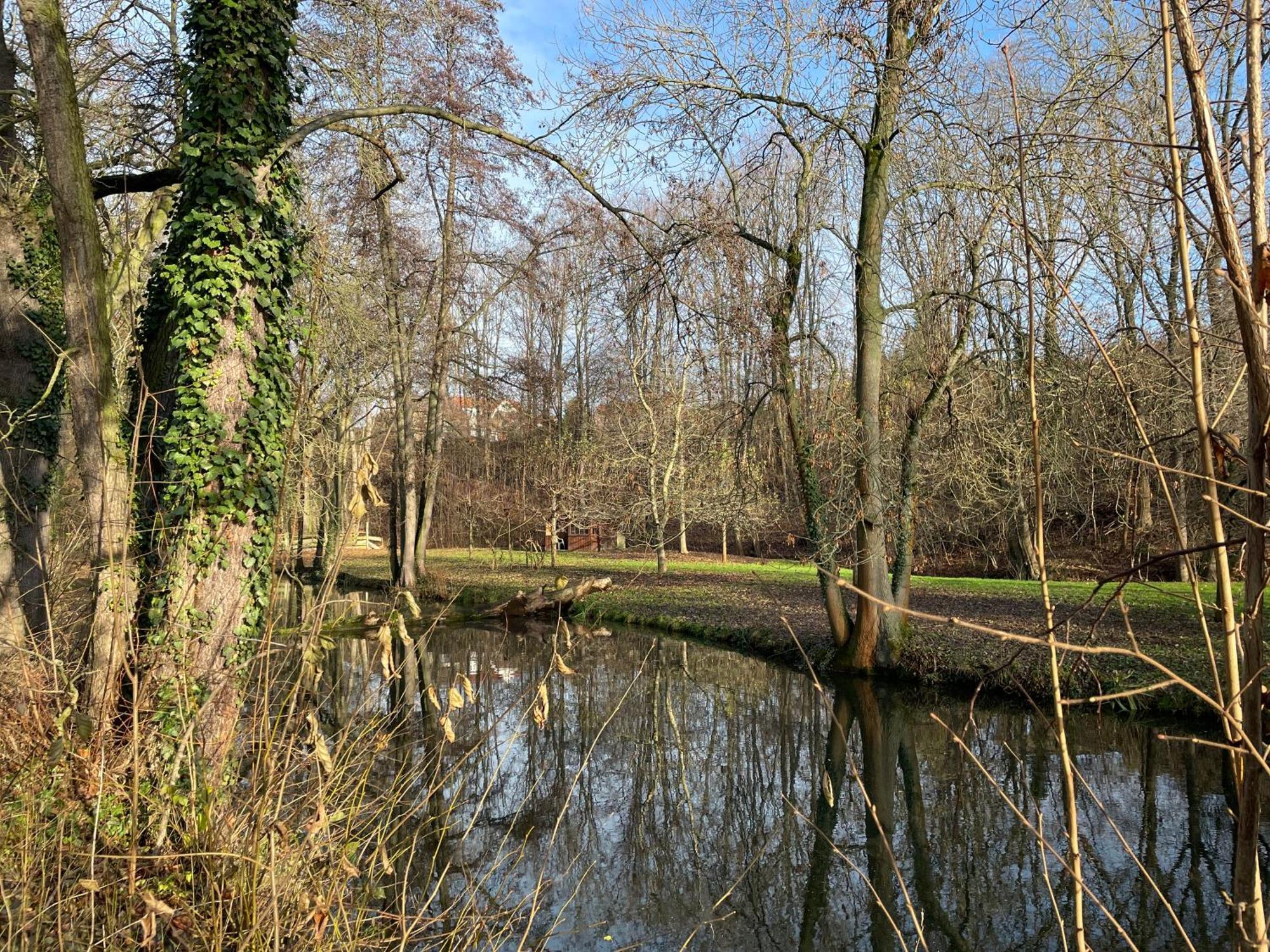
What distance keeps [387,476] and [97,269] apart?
19100mm

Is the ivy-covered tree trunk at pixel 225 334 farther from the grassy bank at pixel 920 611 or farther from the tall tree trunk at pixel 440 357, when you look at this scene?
the tall tree trunk at pixel 440 357

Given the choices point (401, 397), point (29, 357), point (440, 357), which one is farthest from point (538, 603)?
point (29, 357)

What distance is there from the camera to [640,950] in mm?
4777

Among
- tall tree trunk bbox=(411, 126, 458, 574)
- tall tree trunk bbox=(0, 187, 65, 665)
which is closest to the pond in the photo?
tall tree trunk bbox=(0, 187, 65, 665)

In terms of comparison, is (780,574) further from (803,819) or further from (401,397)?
(803,819)

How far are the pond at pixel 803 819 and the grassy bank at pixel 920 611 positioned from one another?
0.50 m

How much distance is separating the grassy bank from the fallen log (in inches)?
10.9

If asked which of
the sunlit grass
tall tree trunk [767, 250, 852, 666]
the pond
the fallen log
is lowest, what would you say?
the pond

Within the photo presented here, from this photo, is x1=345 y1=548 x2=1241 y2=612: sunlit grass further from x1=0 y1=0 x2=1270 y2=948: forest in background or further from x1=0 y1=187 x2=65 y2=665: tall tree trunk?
x1=0 y1=187 x2=65 y2=665: tall tree trunk

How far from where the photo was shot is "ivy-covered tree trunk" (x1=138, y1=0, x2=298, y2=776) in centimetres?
493

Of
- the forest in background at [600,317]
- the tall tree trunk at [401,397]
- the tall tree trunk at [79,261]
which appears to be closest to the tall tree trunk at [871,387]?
the forest in background at [600,317]

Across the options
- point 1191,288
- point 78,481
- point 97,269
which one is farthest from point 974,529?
point 1191,288

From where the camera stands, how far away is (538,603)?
1706 cm

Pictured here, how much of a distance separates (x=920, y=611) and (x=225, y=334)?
21.6ft
